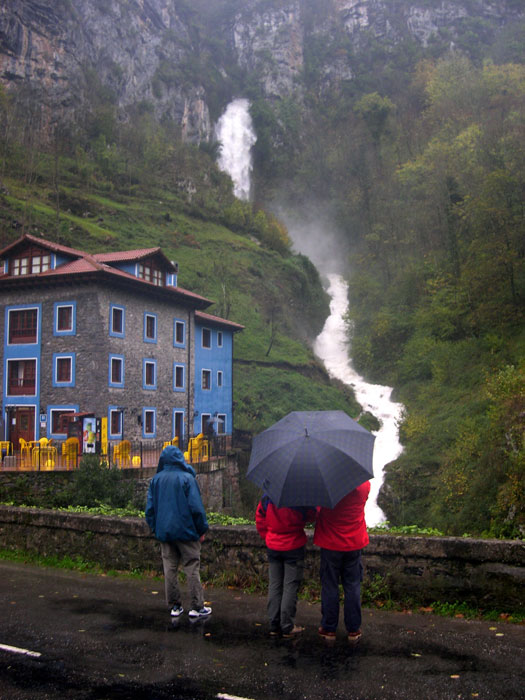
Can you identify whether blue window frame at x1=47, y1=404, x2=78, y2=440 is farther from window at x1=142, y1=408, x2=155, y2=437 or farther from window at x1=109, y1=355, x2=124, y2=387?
window at x1=142, y1=408, x2=155, y2=437

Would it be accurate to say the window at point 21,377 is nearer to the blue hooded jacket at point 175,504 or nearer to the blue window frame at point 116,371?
the blue window frame at point 116,371

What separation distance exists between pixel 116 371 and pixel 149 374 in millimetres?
2620

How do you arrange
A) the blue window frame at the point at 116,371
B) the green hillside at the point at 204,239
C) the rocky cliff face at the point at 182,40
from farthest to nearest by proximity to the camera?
the rocky cliff face at the point at 182,40 → the green hillside at the point at 204,239 → the blue window frame at the point at 116,371

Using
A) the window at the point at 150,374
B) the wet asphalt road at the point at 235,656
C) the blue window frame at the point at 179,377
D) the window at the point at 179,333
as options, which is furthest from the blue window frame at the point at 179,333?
the wet asphalt road at the point at 235,656

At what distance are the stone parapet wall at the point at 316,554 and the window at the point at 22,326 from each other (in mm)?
22649

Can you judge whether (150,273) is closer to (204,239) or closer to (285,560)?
(285,560)

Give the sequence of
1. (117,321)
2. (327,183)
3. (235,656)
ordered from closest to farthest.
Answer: (235,656), (117,321), (327,183)

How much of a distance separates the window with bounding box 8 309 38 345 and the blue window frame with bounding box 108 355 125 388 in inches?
Result: 164

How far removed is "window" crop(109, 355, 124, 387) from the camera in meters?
30.0

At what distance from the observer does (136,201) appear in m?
68.6

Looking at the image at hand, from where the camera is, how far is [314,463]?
5277 mm

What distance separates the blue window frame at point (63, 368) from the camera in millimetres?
29922

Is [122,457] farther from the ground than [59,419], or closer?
closer

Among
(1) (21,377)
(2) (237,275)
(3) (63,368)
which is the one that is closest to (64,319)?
(3) (63,368)
